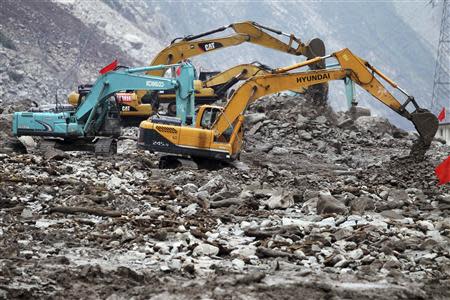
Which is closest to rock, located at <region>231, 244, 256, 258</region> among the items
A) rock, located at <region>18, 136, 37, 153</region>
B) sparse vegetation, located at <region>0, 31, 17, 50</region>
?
rock, located at <region>18, 136, 37, 153</region>

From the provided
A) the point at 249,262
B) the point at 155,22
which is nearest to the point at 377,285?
the point at 249,262

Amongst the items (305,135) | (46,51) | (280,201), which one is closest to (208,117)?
(280,201)

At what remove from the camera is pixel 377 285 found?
23.9ft

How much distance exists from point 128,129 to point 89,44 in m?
23.7

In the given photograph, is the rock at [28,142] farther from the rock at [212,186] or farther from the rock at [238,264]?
the rock at [238,264]

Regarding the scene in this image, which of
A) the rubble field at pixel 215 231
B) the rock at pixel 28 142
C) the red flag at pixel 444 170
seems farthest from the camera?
the rock at pixel 28 142

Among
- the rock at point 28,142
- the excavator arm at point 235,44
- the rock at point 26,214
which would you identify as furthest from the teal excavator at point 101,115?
the rock at point 26,214

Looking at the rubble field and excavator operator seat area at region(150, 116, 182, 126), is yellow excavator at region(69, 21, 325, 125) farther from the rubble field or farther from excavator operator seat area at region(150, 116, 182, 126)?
the rubble field

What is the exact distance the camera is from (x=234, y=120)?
52.2ft

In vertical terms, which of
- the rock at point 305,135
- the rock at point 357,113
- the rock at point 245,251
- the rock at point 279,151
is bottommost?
the rock at point 245,251

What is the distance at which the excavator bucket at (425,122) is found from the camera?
54.5 feet

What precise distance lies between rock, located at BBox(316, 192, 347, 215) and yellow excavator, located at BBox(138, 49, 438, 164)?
470cm

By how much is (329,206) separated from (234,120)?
203 inches

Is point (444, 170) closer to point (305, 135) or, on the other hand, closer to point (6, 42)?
point (305, 135)
